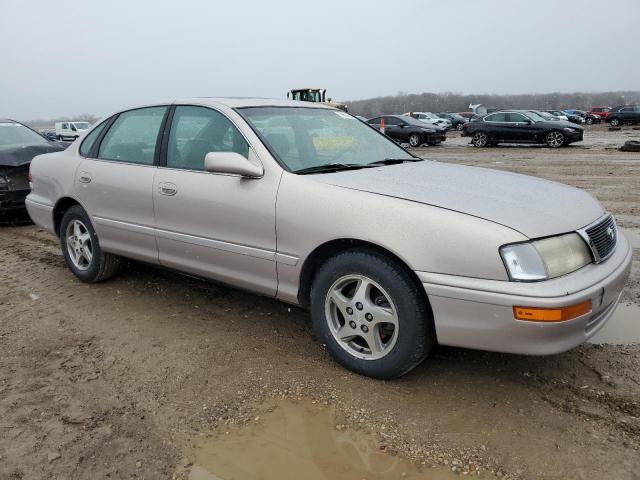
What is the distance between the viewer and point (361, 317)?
2.91 metres

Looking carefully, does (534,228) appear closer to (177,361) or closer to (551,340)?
(551,340)

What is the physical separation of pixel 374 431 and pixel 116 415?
1.31 meters

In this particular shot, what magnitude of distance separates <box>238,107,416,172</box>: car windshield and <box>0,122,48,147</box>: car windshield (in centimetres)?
588

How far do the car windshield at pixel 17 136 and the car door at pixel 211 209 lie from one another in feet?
17.4

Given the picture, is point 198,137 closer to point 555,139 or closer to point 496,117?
point 555,139

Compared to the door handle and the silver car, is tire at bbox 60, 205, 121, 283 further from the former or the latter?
the door handle

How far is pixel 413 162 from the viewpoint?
152 inches

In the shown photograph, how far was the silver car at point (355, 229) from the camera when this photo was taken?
2.49 m

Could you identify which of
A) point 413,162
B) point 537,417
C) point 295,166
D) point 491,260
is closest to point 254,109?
point 295,166

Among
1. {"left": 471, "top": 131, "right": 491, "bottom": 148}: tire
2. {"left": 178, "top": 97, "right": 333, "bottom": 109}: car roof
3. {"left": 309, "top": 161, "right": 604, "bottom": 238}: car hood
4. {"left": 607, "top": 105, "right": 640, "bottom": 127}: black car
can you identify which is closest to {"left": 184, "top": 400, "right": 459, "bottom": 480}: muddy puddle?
{"left": 309, "top": 161, "right": 604, "bottom": 238}: car hood

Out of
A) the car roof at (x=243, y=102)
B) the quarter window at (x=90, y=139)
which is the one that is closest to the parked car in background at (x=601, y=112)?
the car roof at (x=243, y=102)

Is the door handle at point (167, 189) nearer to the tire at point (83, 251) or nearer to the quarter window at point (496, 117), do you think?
the tire at point (83, 251)

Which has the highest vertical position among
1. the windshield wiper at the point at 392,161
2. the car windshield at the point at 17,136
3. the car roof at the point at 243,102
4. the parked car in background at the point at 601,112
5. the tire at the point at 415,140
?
the car roof at the point at 243,102

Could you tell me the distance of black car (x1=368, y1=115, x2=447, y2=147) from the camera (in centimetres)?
2145
